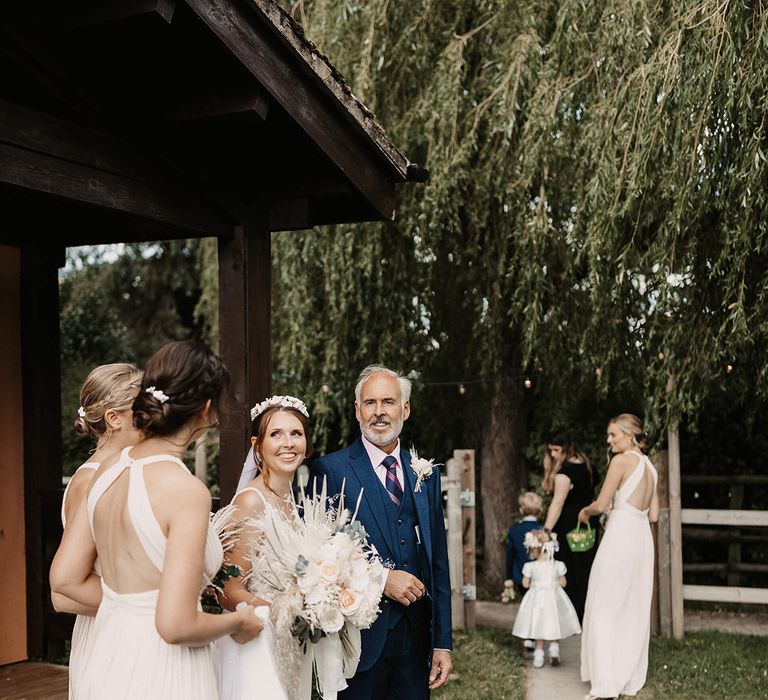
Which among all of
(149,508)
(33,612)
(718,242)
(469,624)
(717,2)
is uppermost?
(717,2)

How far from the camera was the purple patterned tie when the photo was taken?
12.4 ft

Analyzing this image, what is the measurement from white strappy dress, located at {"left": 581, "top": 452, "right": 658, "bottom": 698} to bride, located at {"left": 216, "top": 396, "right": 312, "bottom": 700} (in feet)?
10.8

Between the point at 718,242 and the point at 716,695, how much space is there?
3.16 metres

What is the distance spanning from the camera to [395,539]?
370cm

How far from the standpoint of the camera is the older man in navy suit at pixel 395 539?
142 inches

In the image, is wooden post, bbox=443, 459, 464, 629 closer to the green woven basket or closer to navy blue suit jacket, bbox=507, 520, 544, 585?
navy blue suit jacket, bbox=507, 520, 544, 585

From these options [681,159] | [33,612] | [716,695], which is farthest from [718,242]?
[33,612]

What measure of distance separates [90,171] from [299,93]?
101cm

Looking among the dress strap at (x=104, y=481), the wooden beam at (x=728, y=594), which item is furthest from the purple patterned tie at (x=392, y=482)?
the wooden beam at (x=728, y=594)

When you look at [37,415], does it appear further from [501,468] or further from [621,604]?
[501,468]

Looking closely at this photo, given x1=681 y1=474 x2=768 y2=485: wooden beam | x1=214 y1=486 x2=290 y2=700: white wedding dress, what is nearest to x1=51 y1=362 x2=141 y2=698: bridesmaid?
x1=214 y1=486 x2=290 y2=700: white wedding dress

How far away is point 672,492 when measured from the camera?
782cm

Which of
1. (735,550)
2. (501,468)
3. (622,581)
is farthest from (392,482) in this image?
(735,550)

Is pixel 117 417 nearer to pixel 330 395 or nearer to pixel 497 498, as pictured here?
pixel 330 395
